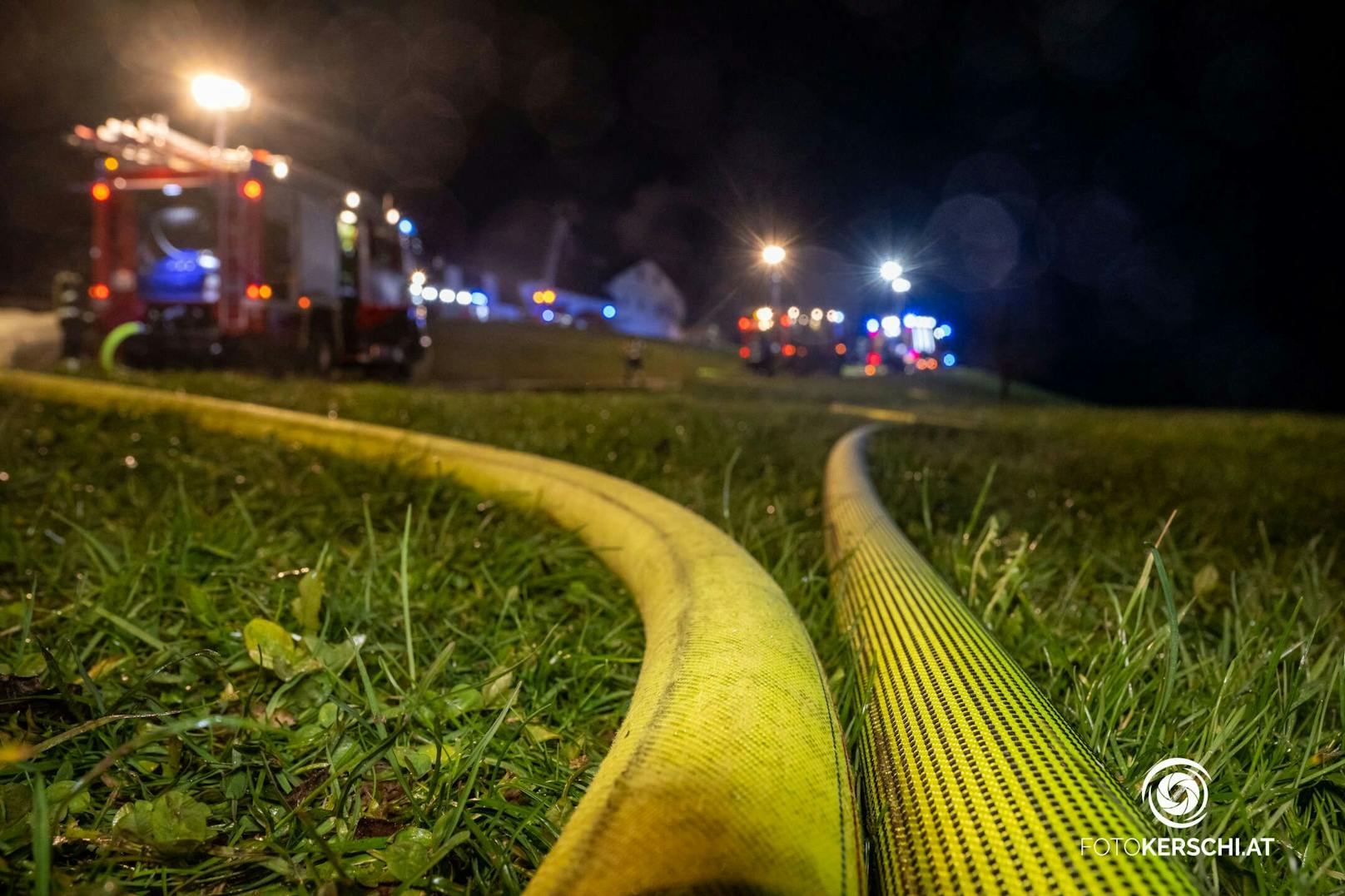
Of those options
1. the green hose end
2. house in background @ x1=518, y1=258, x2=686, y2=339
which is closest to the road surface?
the green hose end

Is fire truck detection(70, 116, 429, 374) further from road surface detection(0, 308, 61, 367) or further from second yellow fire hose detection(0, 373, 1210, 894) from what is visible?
second yellow fire hose detection(0, 373, 1210, 894)

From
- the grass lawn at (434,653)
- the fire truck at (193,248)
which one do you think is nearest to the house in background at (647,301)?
the fire truck at (193,248)

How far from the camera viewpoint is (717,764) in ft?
2.71

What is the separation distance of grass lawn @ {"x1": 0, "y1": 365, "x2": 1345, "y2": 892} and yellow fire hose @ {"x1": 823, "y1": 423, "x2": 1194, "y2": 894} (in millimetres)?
158

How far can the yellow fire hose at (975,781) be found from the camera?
2.48ft

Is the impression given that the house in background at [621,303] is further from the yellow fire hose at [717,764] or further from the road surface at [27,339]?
the yellow fire hose at [717,764]

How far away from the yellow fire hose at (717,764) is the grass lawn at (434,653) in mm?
199

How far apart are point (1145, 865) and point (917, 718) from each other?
1.17 feet

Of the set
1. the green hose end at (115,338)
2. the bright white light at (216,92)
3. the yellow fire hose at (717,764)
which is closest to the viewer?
the yellow fire hose at (717,764)

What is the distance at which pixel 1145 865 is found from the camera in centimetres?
74

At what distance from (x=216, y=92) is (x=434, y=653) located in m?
15.5

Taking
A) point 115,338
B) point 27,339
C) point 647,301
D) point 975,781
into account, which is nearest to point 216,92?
point 27,339

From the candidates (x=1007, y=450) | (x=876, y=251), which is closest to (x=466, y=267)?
(x=876, y=251)

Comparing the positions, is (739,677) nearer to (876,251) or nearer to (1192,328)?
(876,251)
